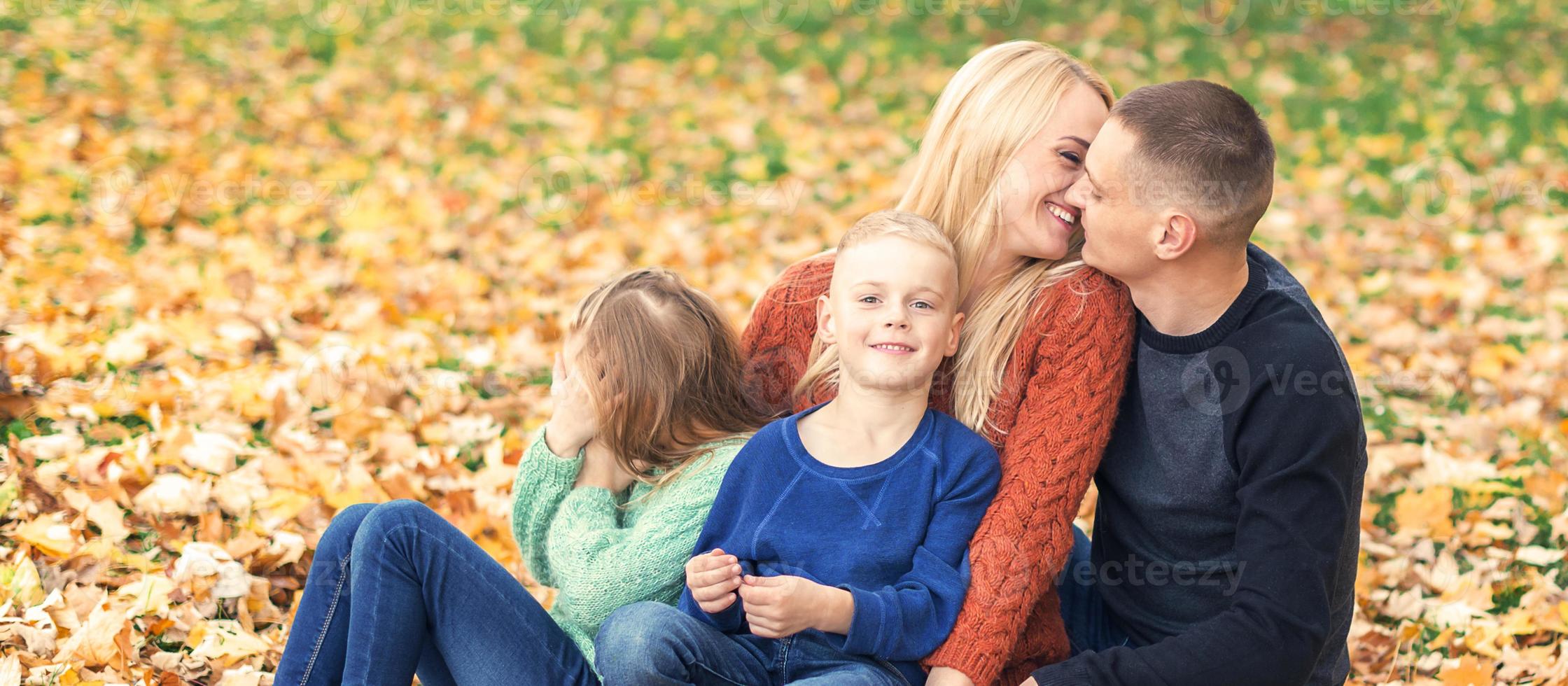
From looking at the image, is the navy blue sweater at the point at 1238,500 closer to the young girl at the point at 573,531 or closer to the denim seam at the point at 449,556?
the young girl at the point at 573,531

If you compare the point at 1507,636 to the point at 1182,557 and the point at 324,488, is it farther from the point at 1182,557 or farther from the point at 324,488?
the point at 324,488

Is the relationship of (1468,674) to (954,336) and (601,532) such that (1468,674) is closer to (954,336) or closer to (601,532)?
(954,336)

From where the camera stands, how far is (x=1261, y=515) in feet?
7.04

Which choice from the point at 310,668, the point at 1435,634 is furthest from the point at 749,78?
the point at 310,668

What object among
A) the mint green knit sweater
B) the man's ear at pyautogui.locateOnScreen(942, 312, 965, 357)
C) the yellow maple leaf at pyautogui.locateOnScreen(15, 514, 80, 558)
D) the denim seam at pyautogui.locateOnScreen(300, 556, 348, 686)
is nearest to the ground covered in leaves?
the yellow maple leaf at pyautogui.locateOnScreen(15, 514, 80, 558)

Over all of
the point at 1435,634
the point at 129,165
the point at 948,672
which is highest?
the point at 948,672

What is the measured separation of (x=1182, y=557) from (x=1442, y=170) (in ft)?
20.7

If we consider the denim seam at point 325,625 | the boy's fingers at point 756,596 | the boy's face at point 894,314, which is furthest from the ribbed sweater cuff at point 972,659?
the denim seam at point 325,625

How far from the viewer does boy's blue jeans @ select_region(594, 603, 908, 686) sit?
2074 mm

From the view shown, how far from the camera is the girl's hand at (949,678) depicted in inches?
87.0

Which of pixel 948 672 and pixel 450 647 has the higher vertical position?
pixel 948 672

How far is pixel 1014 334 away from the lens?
8.11 feet

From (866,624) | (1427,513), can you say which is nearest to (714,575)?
Result: (866,624)

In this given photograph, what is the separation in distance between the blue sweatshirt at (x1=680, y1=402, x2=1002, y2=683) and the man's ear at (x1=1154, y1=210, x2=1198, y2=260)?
48 centimetres
